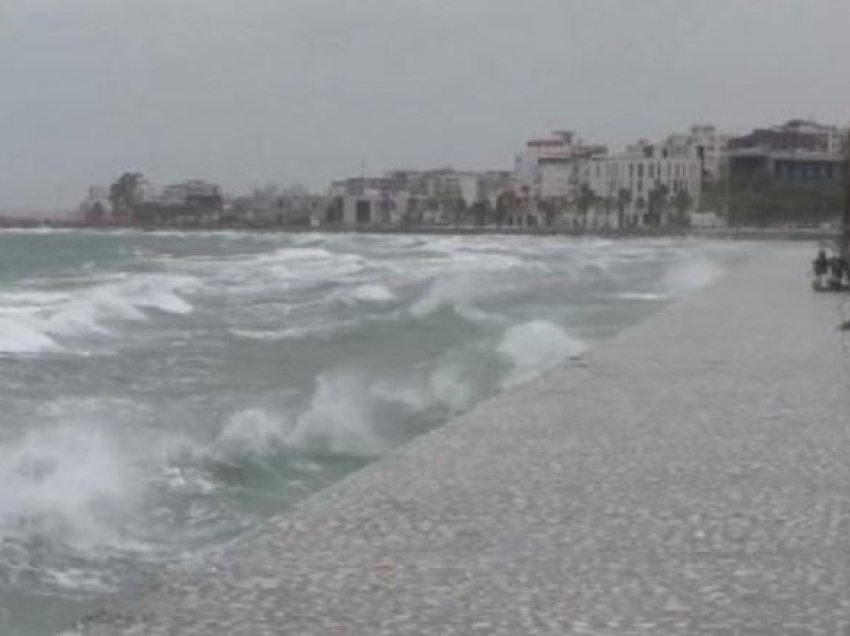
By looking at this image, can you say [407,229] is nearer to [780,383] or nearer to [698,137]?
[698,137]

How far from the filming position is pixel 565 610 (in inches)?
219

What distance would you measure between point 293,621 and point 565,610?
927mm

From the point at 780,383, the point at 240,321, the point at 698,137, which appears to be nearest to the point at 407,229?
the point at 698,137

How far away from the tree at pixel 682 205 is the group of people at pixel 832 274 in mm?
114034

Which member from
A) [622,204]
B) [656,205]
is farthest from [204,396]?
[622,204]

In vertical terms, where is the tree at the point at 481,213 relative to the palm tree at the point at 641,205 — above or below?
below

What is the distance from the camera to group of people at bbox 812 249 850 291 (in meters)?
30.2

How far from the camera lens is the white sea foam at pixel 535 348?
1869 centimetres

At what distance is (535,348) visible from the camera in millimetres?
21062

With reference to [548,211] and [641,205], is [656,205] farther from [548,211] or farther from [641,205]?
[548,211]

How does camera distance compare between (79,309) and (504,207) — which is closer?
(79,309)

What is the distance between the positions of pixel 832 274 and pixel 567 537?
25692 millimetres

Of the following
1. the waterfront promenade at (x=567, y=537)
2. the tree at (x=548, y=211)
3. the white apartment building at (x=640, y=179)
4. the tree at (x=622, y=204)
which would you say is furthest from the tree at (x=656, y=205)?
the waterfront promenade at (x=567, y=537)

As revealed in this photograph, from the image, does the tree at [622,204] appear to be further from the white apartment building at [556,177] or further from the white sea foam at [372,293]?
the white sea foam at [372,293]
